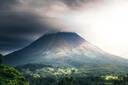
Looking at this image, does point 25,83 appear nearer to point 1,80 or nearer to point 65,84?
point 1,80

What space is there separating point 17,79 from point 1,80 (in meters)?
7.62

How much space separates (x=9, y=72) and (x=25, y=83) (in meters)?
5.20

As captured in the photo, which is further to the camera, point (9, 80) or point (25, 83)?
point (25, 83)

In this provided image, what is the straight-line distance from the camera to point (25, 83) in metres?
95.8

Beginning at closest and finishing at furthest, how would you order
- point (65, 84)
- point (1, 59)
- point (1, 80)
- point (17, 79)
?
point (1, 80)
point (17, 79)
point (1, 59)
point (65, 84)

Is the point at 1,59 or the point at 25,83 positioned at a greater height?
the point at 1,59

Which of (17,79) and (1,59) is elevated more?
(1,59)

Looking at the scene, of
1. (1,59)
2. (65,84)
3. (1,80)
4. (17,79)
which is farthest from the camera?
(65,84)

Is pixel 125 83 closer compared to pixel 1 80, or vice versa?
pixel 1 80

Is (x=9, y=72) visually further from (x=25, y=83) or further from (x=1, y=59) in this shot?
(x=1, y=59)

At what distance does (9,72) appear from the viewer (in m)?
95.7

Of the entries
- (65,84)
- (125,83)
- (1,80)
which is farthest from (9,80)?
(125,83)

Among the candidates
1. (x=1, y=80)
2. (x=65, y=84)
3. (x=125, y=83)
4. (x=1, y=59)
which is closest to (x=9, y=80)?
(x=1, y=80)

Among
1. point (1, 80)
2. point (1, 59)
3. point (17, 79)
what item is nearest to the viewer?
point (1, 80)
